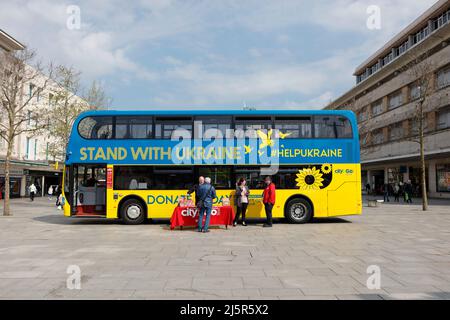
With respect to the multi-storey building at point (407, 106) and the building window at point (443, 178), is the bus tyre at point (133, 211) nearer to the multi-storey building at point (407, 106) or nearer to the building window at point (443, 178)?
the multi-storey building at point (407, 106)

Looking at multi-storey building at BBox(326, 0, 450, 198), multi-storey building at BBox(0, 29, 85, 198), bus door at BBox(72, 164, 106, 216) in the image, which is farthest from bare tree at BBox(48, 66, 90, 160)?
multi-storey building at BBox(326, 0, 450, 198)

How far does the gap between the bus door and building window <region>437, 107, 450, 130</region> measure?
2889 centimetres

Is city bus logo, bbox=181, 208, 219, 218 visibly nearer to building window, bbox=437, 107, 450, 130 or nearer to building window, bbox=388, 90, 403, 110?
building window, bbox=437, 107, 450, 130

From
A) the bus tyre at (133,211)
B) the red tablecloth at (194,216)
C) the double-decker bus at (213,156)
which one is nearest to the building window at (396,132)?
the double-decker bus at (213,156)

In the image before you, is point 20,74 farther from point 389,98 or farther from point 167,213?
point 389,98

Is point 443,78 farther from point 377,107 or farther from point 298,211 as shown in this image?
point 298,211

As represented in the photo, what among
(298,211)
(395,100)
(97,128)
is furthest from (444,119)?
(97,128)

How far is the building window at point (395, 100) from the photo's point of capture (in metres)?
40.3

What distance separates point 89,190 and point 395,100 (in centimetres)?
3745

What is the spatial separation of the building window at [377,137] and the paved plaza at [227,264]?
115ft

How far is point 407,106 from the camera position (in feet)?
124
